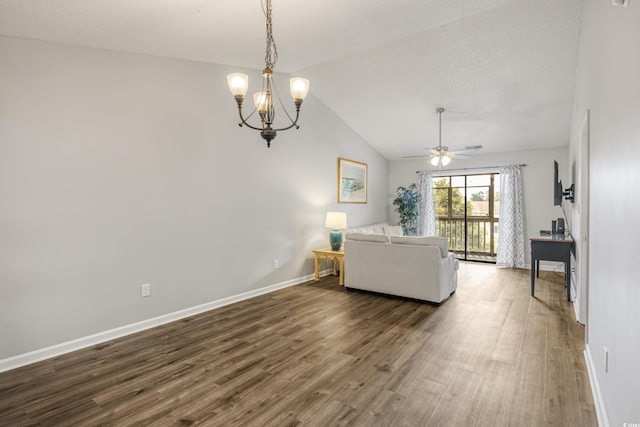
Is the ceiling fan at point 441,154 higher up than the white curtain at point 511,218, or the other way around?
the ceiling fan at point 441,154

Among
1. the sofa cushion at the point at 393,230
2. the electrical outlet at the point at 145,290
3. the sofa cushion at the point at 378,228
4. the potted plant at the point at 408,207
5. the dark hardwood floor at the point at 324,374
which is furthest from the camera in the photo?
the potted plant at the point at 408,207

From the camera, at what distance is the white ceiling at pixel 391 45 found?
267 centimetres

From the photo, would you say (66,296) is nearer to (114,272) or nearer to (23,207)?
(114,272)

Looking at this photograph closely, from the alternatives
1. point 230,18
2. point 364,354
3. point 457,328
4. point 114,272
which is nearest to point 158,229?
point 114,272

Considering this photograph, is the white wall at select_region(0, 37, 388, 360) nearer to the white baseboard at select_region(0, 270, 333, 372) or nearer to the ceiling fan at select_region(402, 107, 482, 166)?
the white baseboard at select_region(0, 270, 333, 372)

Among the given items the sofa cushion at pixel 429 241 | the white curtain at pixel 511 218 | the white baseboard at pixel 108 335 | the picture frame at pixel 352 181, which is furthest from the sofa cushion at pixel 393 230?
the white baseboard at pixel 108 335

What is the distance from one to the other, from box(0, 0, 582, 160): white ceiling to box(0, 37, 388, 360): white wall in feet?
1.06

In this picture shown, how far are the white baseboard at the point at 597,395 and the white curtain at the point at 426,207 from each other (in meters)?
5.22

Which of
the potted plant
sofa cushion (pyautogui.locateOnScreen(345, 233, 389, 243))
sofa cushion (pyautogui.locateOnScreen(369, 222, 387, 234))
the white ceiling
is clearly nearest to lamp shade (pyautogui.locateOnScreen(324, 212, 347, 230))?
sofa cushion (pyautogui.locateOnScreen(345, 233, 389, 243))

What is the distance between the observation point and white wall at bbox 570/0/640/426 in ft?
4.29

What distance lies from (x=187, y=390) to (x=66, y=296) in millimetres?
1543

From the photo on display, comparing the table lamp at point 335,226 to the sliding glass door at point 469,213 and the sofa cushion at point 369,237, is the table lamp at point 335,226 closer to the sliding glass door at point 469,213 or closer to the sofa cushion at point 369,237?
the sofa cushion at point 369,237

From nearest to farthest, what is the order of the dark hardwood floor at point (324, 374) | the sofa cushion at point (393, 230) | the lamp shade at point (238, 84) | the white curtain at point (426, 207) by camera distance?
the dark hardwood floor at point (324, 374) → the lamp shade at point (238, 84) → the sofa cushion at point (393, 230) → the white curtain at point (426, 207)

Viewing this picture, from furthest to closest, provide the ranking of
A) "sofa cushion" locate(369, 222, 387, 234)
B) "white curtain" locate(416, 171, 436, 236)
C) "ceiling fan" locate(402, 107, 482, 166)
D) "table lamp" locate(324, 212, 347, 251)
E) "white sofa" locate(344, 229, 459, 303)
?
"white curtain" locate(416, 171, 436, 236), "sofa cushion" locate(369, 222, 387, 234), "table lamp" locate(324, 212, 347, 251), "ceiling fan" locate(402, 107, 482, 166), "white sofa" locate(344, 229, 459, 303)
